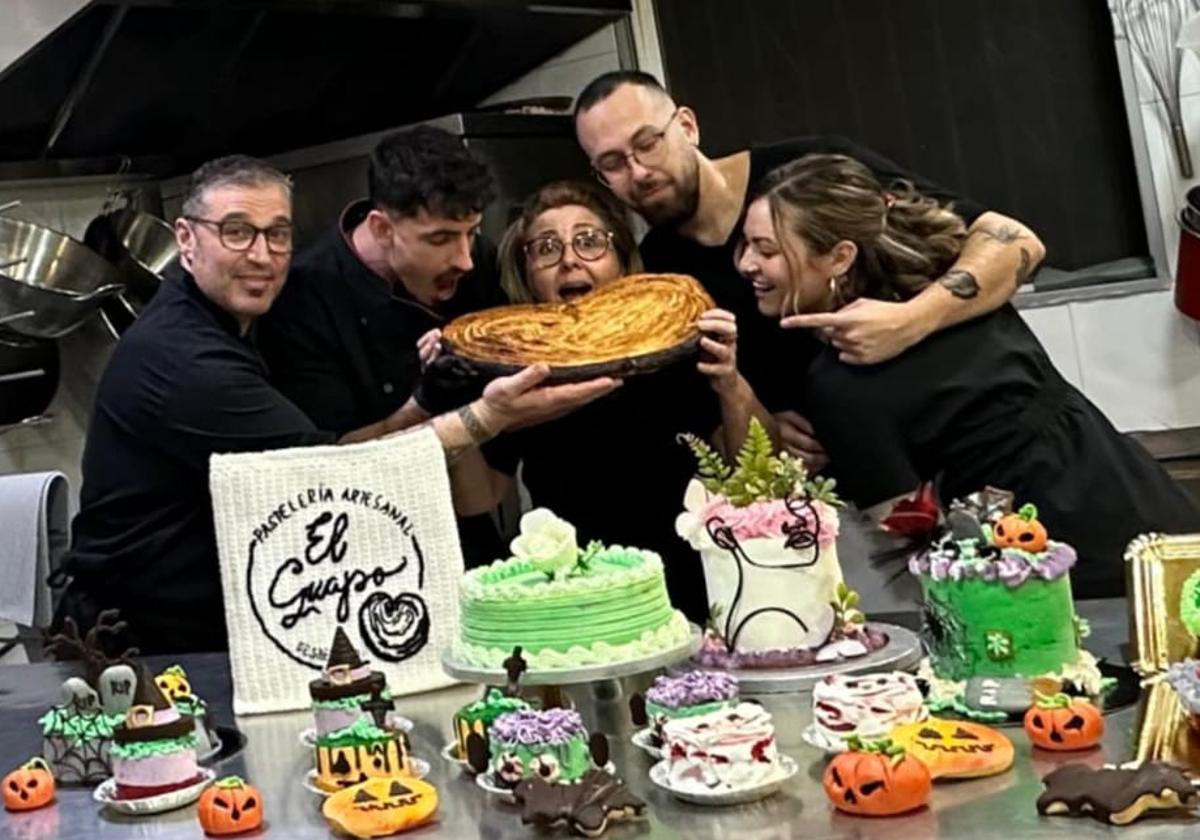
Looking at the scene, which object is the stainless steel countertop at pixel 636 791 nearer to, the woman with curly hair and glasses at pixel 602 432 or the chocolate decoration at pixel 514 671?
the chocolate decoration at pixel 514 671

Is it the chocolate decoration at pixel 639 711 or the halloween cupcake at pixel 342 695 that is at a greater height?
the halloween cupcake at pixel 342 695

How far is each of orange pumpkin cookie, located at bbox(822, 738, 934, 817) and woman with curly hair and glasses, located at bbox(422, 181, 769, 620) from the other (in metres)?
0.94

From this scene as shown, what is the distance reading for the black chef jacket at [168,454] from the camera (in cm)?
183

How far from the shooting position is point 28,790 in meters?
1.29

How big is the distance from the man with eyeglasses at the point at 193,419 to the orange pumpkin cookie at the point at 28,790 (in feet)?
1.88

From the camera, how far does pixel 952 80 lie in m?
3.37

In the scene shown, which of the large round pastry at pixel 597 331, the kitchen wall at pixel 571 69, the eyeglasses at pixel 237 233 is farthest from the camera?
the kitchen wall at pixel 571 69

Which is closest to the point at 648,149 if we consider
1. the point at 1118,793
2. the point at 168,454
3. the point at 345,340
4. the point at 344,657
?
the point at 345,340

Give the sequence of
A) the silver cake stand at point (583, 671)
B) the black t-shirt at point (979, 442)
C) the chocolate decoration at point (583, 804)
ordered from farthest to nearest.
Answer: the black t-shirt at point (979, 442) < the silver cake stand at point (583, 671) < the chocolate decoration at point (583, 804)

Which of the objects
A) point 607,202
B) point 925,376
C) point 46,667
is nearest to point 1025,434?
point 925,376

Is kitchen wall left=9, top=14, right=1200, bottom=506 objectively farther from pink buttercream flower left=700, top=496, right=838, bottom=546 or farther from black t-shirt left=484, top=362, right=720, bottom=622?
pink buttercream flower left=700, top=496, right=838, bottom=546

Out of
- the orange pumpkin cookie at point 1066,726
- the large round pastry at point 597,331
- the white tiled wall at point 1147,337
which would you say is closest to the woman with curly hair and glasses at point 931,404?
the large round pastry at point 597,331

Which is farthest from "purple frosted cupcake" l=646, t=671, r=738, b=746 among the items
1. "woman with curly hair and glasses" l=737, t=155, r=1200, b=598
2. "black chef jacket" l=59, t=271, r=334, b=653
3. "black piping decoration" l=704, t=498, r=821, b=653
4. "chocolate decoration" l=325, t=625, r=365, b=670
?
"black chef jacket" l=59, t=271, r=334, b=653

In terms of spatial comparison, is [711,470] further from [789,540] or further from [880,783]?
[880,783]
